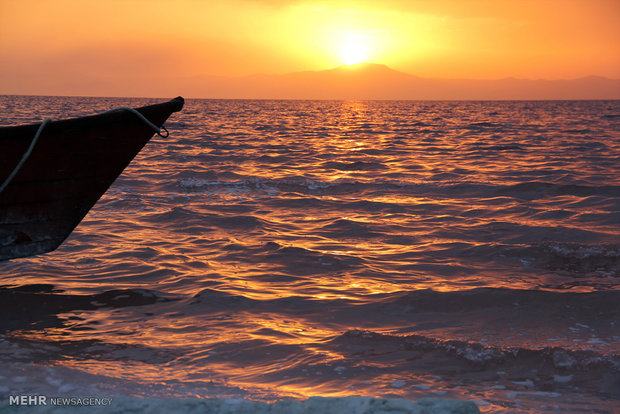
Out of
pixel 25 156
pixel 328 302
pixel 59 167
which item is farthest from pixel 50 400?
pixel 59 167

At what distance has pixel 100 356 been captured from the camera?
363cm

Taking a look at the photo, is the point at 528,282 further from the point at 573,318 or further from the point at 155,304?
the point at 155,304

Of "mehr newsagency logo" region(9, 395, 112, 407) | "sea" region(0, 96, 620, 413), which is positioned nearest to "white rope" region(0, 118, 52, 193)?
"sea" region(0, 96, 620, 413)

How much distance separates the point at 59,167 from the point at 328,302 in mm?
2773

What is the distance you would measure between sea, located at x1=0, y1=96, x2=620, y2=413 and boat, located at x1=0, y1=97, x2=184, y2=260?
0.51 m

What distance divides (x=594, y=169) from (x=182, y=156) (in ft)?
38.8

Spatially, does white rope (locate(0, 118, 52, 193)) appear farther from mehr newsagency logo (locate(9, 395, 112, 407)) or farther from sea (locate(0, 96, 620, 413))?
mehr newsagency logo (locate(9, 395, 112, 407))

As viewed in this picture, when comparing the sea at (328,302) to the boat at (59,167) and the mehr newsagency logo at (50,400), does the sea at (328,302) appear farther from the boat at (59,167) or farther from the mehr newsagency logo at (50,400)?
the boat at (59,167)

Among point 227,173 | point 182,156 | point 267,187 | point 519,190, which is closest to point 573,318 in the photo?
point 519,190

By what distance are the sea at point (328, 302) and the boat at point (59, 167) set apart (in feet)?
1.67

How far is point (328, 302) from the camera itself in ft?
15.6

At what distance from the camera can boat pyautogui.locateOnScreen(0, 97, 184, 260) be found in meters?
4.56

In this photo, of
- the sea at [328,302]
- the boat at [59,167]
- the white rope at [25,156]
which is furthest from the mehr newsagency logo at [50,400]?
the boat at [59,167]

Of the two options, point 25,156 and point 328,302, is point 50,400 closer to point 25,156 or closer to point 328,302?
point 25,156
